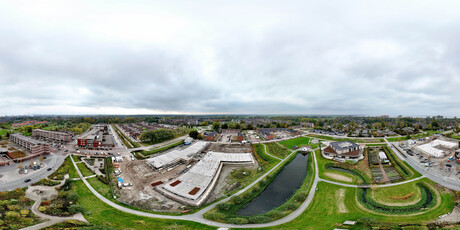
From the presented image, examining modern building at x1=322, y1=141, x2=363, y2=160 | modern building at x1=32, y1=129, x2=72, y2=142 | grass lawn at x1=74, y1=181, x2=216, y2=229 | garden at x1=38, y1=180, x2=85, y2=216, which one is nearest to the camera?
grass lawn at x1=74, y1=181, x2=216, y2=229

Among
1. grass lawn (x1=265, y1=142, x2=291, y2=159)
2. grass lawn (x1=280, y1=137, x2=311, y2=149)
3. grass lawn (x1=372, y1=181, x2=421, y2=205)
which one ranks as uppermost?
grass lawn (x1=280, y1=137, x2=311, y2=149)

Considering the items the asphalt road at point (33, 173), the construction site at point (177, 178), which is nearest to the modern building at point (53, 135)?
the asphalt road at point (33, 173)

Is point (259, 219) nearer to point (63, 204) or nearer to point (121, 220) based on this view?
point (121, 220)

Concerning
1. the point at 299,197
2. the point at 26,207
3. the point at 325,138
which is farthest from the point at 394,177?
the point at 26,207

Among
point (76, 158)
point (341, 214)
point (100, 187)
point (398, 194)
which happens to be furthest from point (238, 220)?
point (76, 158)

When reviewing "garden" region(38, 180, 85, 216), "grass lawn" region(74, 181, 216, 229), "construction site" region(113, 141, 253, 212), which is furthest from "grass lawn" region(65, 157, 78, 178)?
"grass lawn" region(74, 181, 216, 229)

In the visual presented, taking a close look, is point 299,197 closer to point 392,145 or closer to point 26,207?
point 26,207

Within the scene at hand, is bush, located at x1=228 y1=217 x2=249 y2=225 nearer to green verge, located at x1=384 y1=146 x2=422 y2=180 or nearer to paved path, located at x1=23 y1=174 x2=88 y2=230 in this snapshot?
paved path, located at x1=23 y1=174 x2=88 y2=230
